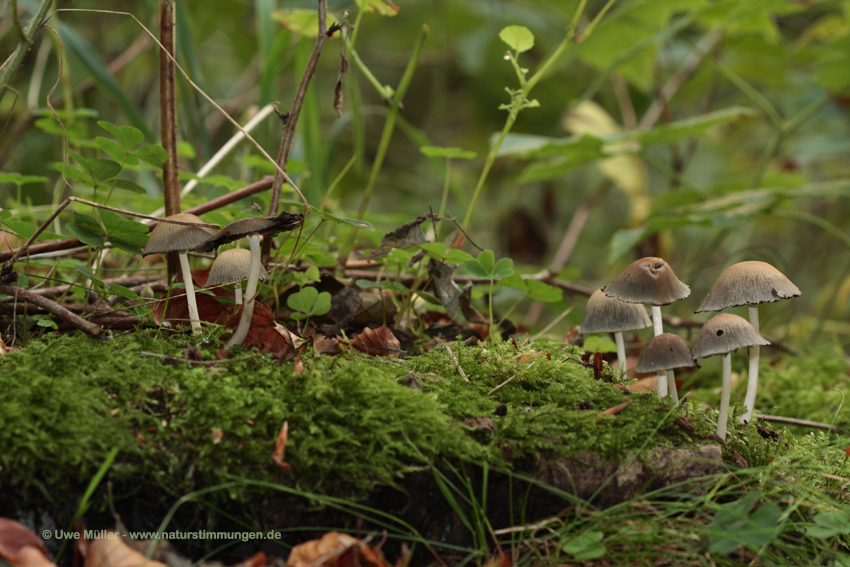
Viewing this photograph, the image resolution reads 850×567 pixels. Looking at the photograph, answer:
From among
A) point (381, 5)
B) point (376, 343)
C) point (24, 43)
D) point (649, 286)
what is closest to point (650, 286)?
point (649, 286)

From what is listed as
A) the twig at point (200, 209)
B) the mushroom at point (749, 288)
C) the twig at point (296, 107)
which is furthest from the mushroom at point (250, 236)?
the mushroom at point (749, 288)

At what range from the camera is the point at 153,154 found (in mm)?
1725

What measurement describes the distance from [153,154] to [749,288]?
5.82ft

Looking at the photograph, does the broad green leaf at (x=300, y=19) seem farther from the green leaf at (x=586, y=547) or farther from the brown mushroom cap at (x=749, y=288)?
the green leaf at (x=586, y=547)

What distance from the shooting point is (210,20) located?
4.41 metres

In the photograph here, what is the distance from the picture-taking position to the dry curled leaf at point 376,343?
182cm

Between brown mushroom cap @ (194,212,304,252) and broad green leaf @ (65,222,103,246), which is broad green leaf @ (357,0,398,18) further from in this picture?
broad green leaf @ (65,222,103,246)

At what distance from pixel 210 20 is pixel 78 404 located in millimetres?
4108

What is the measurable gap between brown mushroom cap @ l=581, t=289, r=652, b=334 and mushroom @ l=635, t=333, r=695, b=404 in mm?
136

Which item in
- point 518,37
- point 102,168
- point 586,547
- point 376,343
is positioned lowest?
point 586,547

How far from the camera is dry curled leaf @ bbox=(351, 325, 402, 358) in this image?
182 centimetres

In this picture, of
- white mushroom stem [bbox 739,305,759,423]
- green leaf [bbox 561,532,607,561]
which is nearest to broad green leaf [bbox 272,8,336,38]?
white mushroom stem [bbox 739,305,759,423]

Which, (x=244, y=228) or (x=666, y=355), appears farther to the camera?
(x=666, y=355)

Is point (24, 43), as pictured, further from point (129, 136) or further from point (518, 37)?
point (518, 37)
